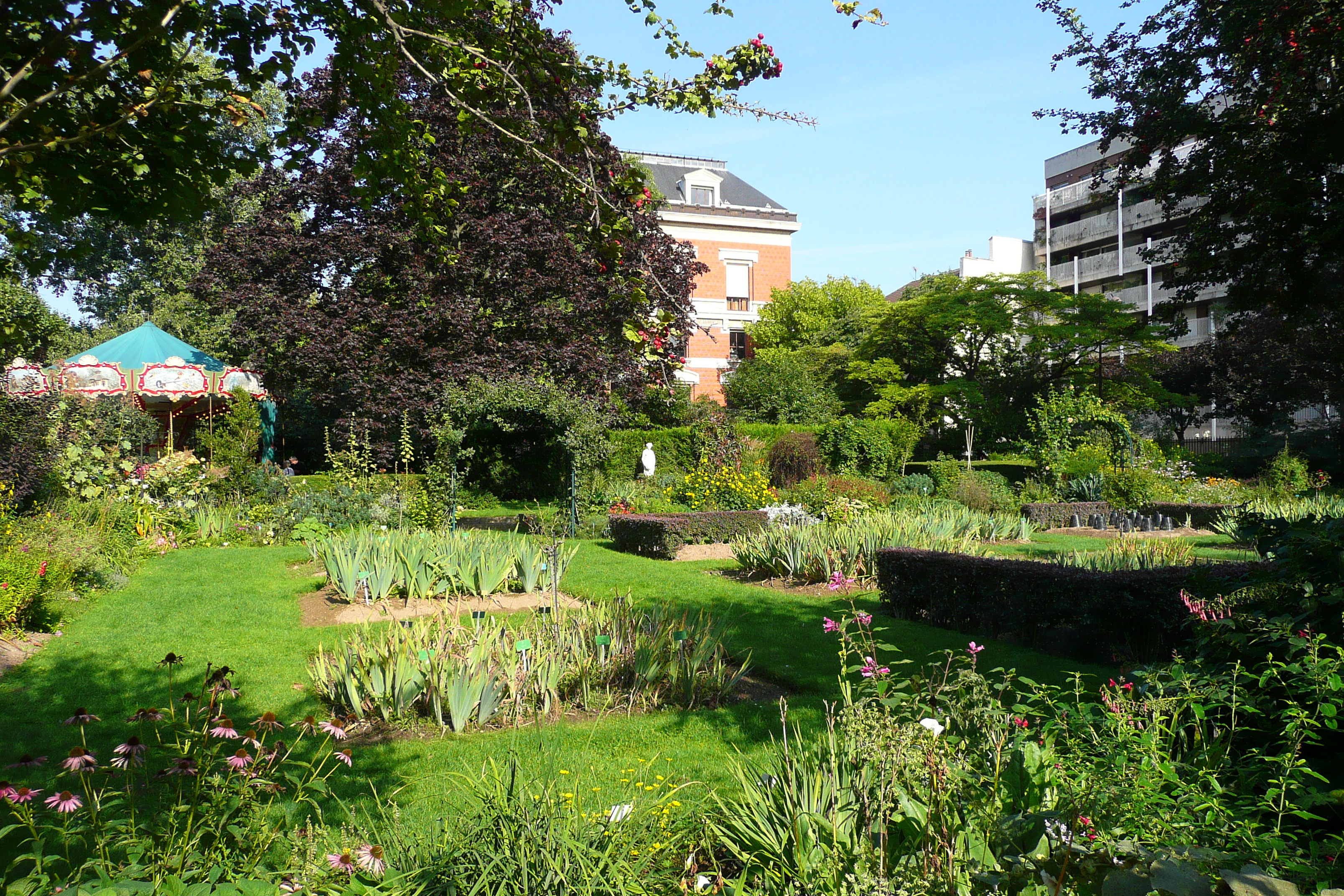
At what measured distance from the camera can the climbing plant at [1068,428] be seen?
1845cm

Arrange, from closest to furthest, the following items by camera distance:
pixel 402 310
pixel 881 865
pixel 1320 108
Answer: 1. pixel 881 865
2. pixel 1320 108
3. pixel 402 310

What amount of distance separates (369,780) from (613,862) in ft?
5.99

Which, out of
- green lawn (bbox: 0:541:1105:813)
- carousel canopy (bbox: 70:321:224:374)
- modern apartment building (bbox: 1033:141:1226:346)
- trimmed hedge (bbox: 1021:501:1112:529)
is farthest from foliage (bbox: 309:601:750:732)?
modern apartment building (bbox: 1033:141:1226:346)

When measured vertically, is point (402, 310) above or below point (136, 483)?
above

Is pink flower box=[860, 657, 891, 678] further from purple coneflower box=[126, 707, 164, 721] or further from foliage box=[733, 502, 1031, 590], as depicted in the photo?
foliage box=[733, 502, 1031, 590]

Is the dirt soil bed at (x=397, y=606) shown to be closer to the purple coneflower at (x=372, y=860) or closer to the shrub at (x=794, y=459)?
the purple coneflower at (x=372, y=860)

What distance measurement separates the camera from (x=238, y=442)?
1538 cm

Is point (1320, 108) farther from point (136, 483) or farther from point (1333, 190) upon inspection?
point (136, 483)

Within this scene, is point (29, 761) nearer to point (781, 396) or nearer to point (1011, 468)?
point (1011, 468)

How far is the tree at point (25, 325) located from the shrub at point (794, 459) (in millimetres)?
15189

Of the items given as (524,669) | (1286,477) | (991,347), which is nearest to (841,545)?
(524,669)

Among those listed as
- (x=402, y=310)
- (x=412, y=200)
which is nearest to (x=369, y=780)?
(x=412, y=200)

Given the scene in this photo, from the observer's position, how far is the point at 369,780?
12.3 ft

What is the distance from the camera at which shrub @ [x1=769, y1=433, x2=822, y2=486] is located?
2106cm
